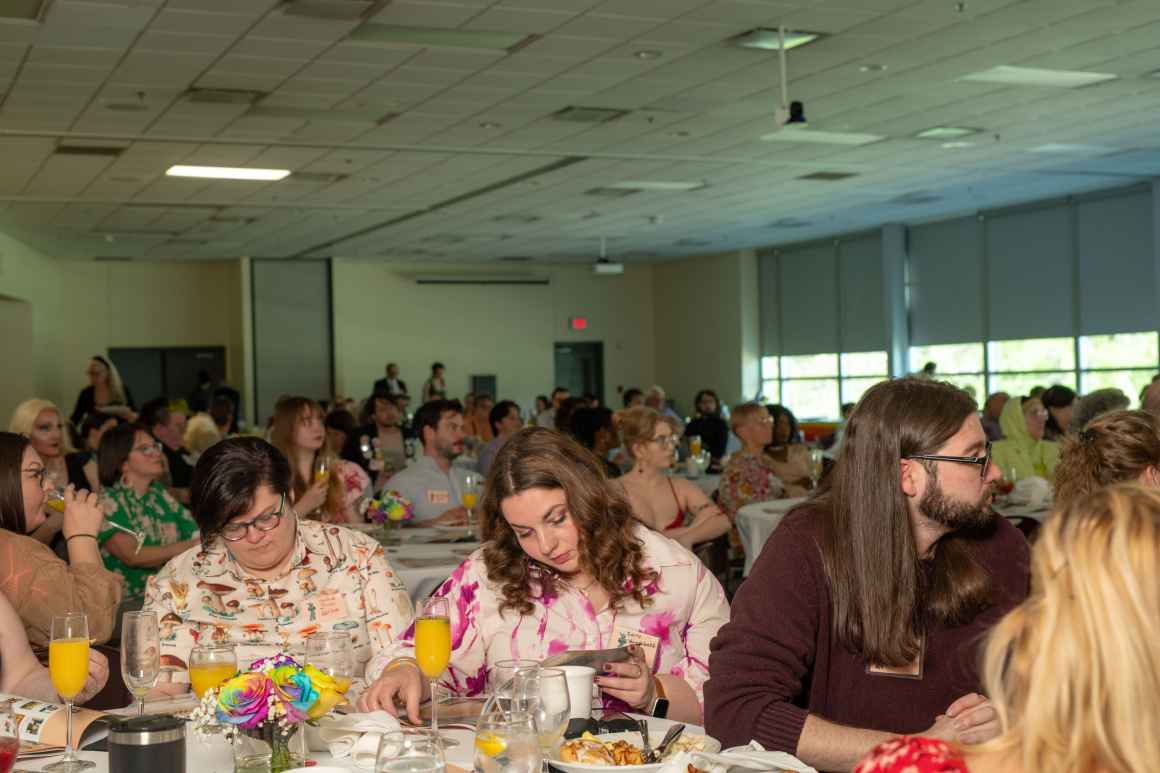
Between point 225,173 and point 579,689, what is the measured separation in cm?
1179

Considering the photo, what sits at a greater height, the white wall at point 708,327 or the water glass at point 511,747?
the white wall at point 708,327

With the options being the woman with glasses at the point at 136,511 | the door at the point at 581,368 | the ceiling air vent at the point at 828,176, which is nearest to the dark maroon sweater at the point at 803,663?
the woman with glasses at the point at 136,511

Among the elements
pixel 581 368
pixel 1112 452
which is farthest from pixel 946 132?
pixel 581 368

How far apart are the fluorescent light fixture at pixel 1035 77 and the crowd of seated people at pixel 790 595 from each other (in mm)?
6985

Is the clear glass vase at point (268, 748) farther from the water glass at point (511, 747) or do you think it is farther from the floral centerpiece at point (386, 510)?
the floral centerpiece at point (386, 510)

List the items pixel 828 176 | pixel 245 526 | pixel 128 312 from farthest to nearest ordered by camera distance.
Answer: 1. pixel 128 312
2. pixel 828 176
3. pixel 245 526

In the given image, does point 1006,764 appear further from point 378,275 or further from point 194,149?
point 378,275

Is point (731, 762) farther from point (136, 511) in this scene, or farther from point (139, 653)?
point (136, 511)

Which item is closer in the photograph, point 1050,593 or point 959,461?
point 1050,593

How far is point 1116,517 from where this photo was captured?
1.29m

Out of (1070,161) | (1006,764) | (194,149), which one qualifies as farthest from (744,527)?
(1070,161)

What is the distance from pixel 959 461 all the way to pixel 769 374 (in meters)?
20.0

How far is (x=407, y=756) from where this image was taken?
165cm

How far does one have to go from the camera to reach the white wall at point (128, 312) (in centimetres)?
2078
